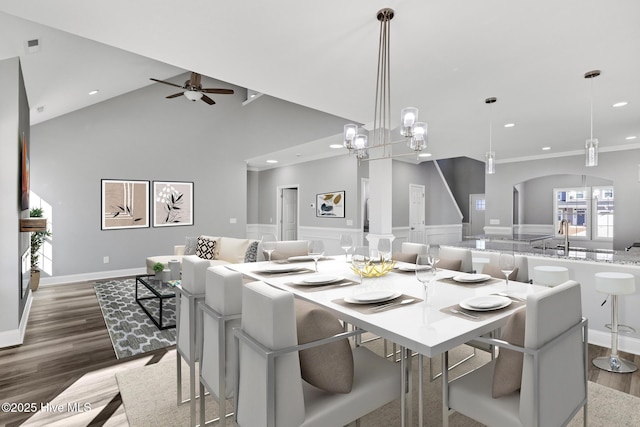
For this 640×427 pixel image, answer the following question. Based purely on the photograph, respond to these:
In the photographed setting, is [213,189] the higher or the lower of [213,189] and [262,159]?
the lower

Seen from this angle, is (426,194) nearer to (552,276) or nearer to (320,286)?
(552,276)

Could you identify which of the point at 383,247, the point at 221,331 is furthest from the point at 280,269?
the point at 221,331

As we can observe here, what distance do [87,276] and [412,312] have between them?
642 cm

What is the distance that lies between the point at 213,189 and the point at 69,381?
5301mm

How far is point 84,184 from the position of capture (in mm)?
5988

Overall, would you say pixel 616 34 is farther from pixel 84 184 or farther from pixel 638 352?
pixel 84 184

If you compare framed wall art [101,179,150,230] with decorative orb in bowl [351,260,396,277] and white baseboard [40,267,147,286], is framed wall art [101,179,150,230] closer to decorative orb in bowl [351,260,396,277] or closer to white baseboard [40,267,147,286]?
white baseboard [40,267,147,286]

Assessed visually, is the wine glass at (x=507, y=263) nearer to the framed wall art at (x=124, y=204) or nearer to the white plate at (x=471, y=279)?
the white plate at (x=471, y=279)

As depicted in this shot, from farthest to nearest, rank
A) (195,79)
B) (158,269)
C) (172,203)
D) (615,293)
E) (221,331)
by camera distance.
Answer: (172,203), (195,79), (158,269), (615,293), (221,331)

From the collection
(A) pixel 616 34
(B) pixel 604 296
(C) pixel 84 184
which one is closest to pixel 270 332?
(A) pixel 616 34

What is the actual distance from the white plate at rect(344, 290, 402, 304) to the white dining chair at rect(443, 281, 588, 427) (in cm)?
43

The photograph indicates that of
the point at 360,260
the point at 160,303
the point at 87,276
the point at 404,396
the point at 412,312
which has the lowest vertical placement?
the point at 87,276

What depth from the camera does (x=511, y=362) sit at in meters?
1.32

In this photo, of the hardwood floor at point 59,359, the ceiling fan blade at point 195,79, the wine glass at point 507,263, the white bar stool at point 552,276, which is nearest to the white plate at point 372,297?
the wine glass at point 507,263
